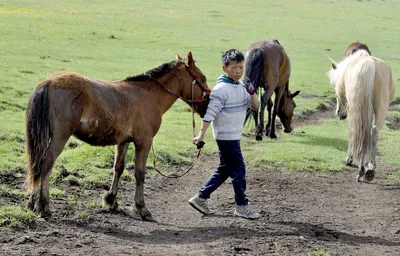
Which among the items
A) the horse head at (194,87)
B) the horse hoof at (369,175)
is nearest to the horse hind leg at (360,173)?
the horse hoof at (369,175)

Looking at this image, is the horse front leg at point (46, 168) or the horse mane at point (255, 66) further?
the horse mane at point (255, 66)

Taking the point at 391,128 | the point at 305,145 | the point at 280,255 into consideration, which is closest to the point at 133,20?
the point at 391,128

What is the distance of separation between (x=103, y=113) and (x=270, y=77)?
25.0ft

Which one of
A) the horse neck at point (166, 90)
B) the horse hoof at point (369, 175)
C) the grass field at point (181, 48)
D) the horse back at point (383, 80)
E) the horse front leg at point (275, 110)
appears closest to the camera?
the horse neck at point (166, 90)

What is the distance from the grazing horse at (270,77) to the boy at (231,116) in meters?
5.35

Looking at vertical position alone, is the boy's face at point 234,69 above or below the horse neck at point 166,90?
above

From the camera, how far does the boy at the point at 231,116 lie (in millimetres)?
7867

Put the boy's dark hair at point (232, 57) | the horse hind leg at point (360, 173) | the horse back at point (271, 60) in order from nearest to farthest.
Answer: the boy's dark hair at point (232, 57) → the horse hind leg at point (360, 173) → the horse back at point (271, 60)

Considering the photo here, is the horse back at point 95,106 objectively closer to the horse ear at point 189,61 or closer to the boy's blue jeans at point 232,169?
the horse ear at point 189,61

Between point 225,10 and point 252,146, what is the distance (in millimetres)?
34647

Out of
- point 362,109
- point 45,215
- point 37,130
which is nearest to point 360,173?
point 362,109

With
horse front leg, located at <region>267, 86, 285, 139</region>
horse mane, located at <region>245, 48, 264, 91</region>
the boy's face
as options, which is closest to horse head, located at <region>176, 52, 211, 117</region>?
the boy's face

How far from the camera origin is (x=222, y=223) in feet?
26.4

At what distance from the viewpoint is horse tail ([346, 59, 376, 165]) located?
10.9 metres
